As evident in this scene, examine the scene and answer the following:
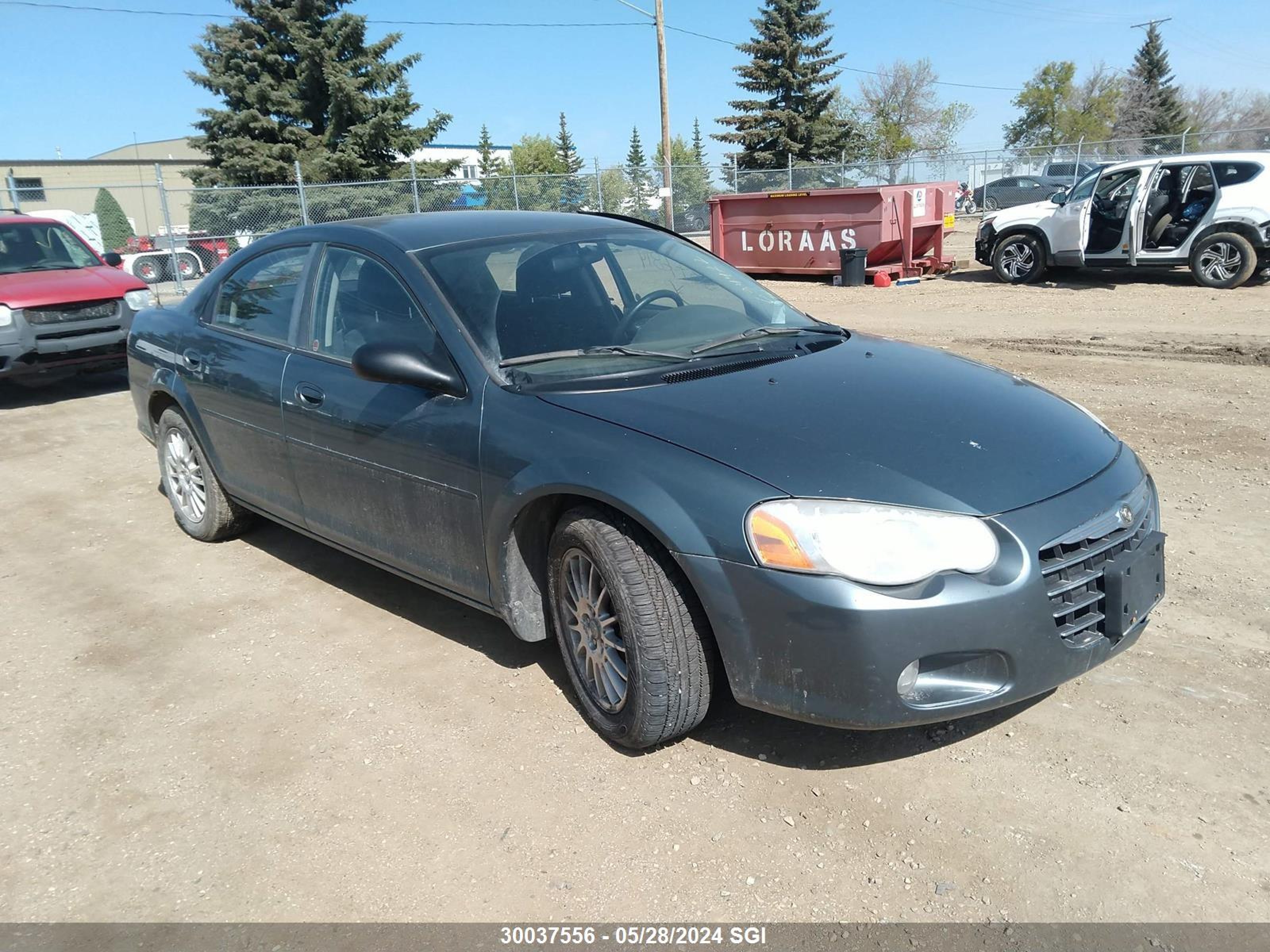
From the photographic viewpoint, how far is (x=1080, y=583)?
2.72 metres

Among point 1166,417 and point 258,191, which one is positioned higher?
point 258,191

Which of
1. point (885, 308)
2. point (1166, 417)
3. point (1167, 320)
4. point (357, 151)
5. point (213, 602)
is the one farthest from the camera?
point (357, 151)

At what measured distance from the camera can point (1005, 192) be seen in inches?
1331

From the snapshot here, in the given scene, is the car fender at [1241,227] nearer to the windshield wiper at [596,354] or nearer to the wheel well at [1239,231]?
the wheel well at [1239,231]

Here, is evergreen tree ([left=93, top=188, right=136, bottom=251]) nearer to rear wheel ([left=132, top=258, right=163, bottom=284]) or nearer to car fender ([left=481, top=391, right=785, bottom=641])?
rear wheel ([left=132, top=258, right=163, bottom=284])

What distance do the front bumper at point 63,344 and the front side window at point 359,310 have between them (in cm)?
575

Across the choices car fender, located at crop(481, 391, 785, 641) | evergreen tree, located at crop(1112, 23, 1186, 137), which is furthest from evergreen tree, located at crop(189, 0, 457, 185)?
evergreen tree, located at crop(1112, 23, 1186, 137)

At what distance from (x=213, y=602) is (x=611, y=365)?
8.01 ft

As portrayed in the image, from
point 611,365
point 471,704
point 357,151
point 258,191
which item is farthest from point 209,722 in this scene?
point 357,151

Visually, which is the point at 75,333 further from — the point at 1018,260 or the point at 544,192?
the point at 544,192

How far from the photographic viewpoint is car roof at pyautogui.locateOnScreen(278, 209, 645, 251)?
12.7 feet

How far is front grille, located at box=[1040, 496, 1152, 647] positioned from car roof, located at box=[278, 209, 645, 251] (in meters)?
2.34

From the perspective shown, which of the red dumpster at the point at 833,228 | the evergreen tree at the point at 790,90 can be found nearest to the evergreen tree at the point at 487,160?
the evergreen tree at the point at 790,90

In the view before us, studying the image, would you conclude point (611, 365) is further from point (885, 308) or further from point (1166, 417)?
point (885, 308)
